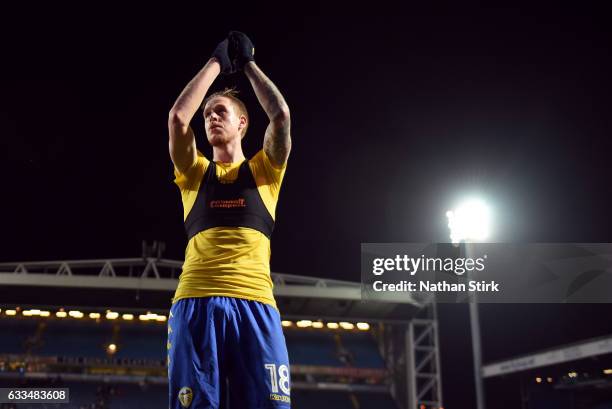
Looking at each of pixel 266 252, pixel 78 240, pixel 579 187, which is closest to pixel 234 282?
pixel 266 252

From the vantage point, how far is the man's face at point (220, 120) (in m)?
3.18

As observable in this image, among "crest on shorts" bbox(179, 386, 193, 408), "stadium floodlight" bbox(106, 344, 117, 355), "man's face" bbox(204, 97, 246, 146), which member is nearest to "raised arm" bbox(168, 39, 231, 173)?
"man's face" bbox(204, 97, 246, 146)

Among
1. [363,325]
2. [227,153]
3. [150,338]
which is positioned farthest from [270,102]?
[150,338]

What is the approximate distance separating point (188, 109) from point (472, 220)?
16081 mm

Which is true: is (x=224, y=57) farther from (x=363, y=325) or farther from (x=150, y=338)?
(x=150, y=338)

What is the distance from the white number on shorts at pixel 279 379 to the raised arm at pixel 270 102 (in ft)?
3.52

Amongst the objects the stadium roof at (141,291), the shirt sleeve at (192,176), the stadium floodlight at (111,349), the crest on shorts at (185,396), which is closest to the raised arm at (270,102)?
the shirt sleeve at (192,176)

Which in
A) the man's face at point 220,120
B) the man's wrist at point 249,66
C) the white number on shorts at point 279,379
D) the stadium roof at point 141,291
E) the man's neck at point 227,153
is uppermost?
the stadium roof at point 141,291

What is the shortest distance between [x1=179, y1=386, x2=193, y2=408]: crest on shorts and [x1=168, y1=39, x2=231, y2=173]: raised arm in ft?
3.72

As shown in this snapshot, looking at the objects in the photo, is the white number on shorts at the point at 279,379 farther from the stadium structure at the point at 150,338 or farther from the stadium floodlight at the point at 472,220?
the stadium floodlight at the point at 472,220

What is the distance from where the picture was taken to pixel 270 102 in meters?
2.92

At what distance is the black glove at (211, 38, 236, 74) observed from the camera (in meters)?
3.01

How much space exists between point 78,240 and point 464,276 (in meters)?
12.5

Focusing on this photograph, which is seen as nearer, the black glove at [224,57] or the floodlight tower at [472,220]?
the black glove at [224,57]
